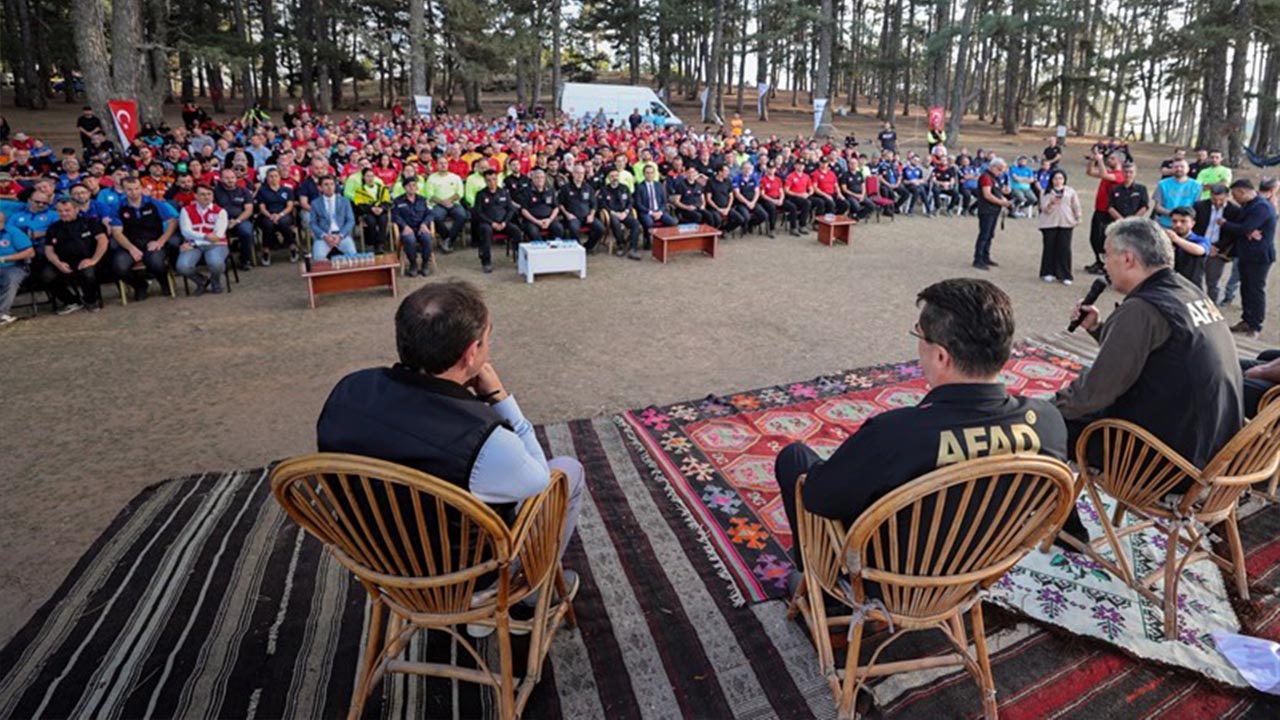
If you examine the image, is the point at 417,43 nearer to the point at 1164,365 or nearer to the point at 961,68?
the point at 961,68

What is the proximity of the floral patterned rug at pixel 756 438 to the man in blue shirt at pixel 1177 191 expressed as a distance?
146 inches

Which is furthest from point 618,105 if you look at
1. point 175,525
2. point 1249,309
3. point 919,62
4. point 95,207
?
point 175,525

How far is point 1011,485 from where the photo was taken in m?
1.79

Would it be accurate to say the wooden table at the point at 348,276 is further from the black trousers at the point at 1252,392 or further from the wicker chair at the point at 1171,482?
the black trousers at the point at 1252,392

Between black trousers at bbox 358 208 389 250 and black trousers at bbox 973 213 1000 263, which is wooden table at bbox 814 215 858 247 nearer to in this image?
black trousers at bbox 973 213 1000 263

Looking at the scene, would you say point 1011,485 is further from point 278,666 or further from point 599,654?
point 278,666

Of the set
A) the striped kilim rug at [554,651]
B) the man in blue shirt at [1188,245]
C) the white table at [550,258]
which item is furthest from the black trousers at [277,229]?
the man in blue shirt at [1188,245]

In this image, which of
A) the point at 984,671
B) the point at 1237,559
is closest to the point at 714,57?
the point at 1237,559

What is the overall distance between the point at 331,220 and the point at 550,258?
2.59m

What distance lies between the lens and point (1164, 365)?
2.62 metres

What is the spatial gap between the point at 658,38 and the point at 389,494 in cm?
4356

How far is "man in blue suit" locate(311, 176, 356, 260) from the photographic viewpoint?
25.7 feet

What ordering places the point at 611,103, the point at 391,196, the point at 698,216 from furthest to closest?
the point at 611,103, the point at 698,216, the point at 391,196

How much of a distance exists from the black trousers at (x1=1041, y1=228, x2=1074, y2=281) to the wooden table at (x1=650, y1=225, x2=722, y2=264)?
12.9 feet
